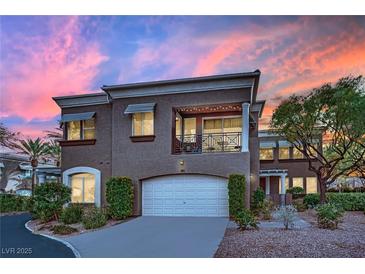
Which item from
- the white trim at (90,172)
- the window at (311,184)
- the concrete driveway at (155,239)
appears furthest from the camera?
the window at (311,184)

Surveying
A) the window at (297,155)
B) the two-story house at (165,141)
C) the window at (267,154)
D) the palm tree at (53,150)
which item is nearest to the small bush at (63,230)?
the two-story house at (165,141)

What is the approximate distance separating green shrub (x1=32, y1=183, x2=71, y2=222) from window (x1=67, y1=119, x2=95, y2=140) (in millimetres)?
3383

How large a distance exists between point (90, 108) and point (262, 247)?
401 inches

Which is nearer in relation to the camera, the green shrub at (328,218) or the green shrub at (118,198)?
the green shrub at (328,218)

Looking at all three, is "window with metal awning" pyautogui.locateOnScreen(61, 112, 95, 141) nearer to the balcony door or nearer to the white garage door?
the white garage door

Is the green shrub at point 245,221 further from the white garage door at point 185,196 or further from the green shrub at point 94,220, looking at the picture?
the green shrub at point 94,220

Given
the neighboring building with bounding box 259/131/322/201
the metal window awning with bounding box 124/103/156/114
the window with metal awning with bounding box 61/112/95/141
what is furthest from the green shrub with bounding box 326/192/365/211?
the window with metal awning with bounding box 61/112/95/141

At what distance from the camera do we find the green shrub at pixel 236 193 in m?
11.3

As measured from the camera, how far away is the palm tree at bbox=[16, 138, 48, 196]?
20.6 m

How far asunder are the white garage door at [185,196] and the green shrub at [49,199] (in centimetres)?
320

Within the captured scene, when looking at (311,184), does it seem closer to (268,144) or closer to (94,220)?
(268,144)

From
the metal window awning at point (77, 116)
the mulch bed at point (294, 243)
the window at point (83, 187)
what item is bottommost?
the mulch bed at point (294, 243)

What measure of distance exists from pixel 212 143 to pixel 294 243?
7.24m
